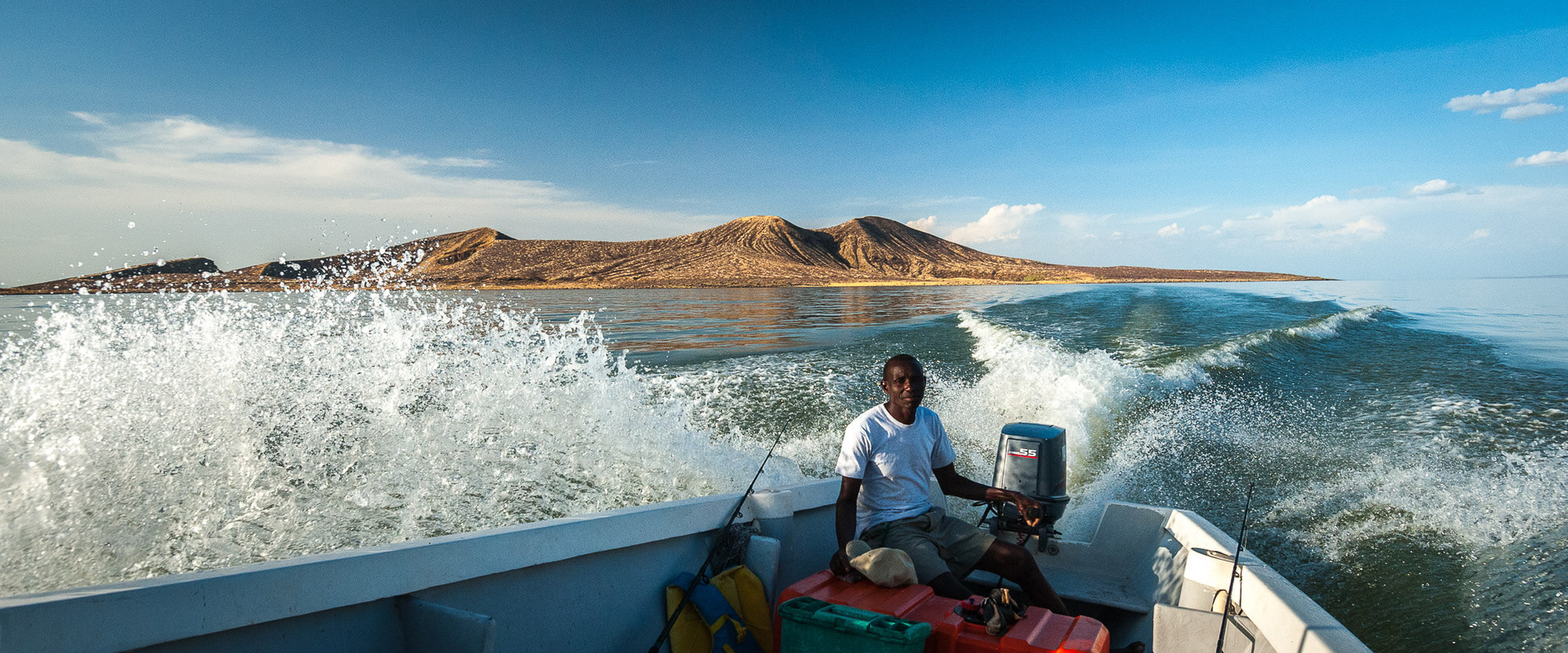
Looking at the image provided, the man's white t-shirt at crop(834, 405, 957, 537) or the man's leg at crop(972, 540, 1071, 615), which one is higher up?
the man's white t-shirt at crop(834, 405, 957, 537)

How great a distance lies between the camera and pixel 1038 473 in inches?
183

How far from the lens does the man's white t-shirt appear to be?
12.4ft

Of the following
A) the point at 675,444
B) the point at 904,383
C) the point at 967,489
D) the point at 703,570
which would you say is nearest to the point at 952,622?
the point at 703,570

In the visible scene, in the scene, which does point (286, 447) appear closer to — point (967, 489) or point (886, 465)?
point (886, 465)

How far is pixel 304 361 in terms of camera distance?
8500mm

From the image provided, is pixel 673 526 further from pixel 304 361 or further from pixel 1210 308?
pixel 1210 308

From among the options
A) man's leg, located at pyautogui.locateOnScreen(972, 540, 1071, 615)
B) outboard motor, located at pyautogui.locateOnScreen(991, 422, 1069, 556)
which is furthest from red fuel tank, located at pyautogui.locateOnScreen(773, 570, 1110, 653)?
outboard motor, located at pyautogui.locateOnScreen(991, 422, 1069, 556)

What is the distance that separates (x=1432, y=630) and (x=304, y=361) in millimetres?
10265

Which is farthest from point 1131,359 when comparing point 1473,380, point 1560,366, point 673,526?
point 673,526

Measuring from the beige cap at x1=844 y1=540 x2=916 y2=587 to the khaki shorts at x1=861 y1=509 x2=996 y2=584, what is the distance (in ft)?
1.64

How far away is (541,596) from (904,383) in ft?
6.14

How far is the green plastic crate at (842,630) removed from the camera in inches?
101

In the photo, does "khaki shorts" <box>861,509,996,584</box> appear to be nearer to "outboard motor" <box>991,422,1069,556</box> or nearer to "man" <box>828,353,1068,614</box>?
"man" <box>828,353,1068,614</box>

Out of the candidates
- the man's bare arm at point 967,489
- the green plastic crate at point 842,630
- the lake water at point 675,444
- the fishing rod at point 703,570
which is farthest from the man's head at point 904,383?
the lake water at point 675,444
